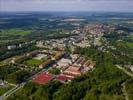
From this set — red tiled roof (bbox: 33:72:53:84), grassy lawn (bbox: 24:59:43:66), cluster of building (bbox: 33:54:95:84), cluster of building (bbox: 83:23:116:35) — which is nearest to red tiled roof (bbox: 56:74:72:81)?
cluster of building (bbox: 33:54:95:84)

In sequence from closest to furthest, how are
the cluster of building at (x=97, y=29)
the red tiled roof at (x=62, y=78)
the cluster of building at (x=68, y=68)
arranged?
the red tiled roof at (x=62, y=78) < the cluster of building at (x=68, y=68) < the cluster of building at (x=97, y=29)

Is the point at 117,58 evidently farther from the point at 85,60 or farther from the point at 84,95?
the point at 84,95

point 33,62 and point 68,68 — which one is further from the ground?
point 68,68

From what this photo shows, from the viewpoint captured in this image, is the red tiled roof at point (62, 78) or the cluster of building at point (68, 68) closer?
the red tiled roof at point (62, 78)

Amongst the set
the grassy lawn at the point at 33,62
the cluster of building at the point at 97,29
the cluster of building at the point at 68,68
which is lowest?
the grassy lawn at the point at 33,62

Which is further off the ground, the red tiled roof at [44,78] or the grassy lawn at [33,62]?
the red tiled roof at [44,78]

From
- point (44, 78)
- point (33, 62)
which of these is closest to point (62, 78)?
point (44, 78)

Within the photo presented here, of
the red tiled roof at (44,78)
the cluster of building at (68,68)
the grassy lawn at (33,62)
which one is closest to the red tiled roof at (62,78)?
the cluster of building at (68,68)

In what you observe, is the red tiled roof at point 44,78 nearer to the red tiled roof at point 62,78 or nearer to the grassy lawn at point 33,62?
the red tiled roof at point 62,78

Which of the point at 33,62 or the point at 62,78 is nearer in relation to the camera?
the point at 62,78

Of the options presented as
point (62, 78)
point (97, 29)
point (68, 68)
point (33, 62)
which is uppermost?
point (97, 29)

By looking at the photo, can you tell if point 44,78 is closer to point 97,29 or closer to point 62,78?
point 62,78

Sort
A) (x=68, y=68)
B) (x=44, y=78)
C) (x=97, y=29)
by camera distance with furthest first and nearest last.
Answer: (x=97, y=29) < (x=68, y=68) < (x=44, y=78)
